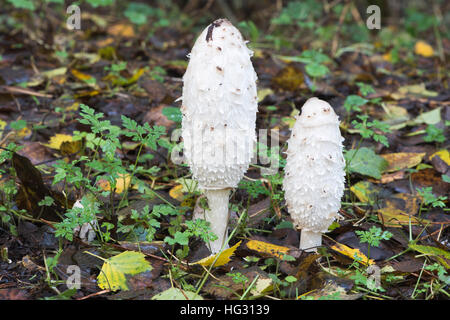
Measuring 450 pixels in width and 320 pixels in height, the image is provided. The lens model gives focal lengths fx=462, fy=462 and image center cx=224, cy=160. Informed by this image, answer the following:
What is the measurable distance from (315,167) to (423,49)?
4.84 m

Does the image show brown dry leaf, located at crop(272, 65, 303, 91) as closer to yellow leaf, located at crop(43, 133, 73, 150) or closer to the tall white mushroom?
yellow leaf, located at crop(43, 133, 73, 150)

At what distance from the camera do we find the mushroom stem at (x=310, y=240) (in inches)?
90.7

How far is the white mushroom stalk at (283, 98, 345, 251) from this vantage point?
2037 millimetres

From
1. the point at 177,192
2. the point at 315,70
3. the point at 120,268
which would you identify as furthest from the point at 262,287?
the point at 315,70

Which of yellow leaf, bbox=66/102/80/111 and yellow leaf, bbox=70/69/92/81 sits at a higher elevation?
yellow leaf, bbox=70/69/92/81

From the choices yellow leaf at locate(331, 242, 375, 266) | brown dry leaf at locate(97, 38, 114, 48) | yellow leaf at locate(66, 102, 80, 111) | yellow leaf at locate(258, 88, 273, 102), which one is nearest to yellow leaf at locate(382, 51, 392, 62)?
yellow leaf at locate(258, 88, 273, 102)

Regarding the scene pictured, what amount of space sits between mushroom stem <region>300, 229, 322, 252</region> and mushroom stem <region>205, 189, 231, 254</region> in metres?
0.40

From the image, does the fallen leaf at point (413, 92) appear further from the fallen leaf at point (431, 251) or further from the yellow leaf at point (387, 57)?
the fallen leaf at point (431, 251)

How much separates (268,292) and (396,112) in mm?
2461

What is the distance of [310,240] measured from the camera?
2.32m

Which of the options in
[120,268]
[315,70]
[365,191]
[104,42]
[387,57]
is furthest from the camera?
[387,57]

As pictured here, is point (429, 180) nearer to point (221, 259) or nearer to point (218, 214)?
point (218, 214)

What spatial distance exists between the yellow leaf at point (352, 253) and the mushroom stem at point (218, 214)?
0.55 m

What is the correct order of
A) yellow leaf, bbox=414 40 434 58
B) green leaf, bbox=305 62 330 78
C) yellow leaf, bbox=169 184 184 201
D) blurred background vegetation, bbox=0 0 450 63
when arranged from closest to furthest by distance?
yellow leaf, bbox=169 184 184 201 → green leaf, bbox=305 62 330 78 → blurred background vegetation, bbox=0 0 450 63 → yellow leaf, bbox=414 40 434 58
